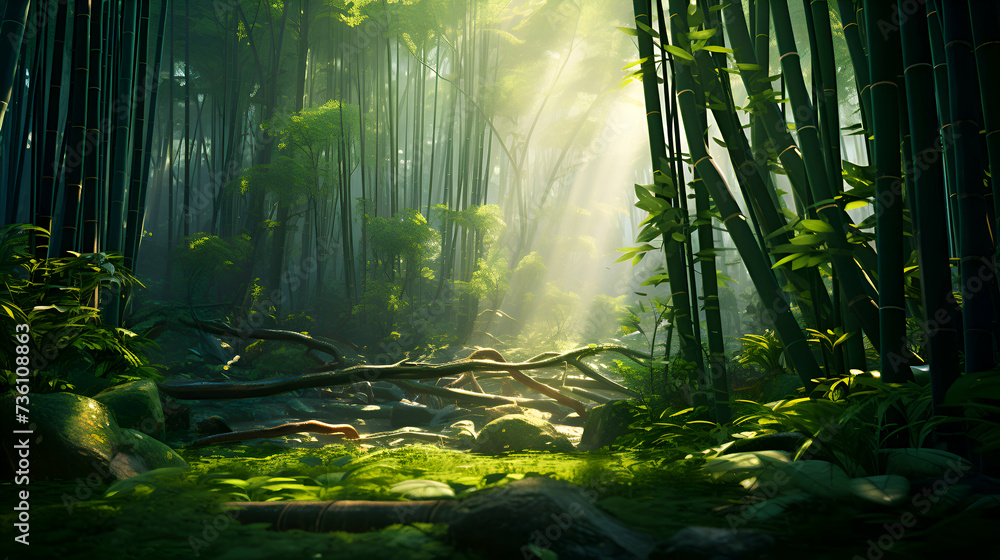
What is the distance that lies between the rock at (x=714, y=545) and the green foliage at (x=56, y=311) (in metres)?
2.04

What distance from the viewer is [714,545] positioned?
30.8 inches

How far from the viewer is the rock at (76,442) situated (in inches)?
54.3

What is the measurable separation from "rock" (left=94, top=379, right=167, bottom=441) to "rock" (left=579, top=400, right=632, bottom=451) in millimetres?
2008

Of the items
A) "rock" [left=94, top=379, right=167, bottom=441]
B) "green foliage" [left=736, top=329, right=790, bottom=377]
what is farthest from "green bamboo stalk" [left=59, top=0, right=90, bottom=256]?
"green foliage" [left=736, top=329, right=790, bottom=377]

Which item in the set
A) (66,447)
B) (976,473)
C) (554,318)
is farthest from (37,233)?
(554,318)

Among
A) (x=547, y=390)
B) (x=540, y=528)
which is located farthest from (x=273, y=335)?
(x=540, y=528)

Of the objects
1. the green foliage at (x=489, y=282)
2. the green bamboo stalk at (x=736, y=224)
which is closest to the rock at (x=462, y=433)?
the green bamboo stalk at (x=736, y=224)

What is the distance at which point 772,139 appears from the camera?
181 centimetres

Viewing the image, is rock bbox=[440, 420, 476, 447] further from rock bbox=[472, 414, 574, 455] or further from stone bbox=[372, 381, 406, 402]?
stone bbox=[372, 381, 406, 402]

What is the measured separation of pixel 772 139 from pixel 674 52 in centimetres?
55

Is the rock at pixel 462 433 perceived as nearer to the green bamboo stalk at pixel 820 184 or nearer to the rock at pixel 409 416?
the rock at pixel 409 416

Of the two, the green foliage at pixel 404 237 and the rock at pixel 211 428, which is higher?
the green foliage at pixel 404 237

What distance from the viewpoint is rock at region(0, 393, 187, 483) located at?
1380mm

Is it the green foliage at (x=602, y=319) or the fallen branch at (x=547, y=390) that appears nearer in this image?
the fallen branch at (x=547, y=390)
